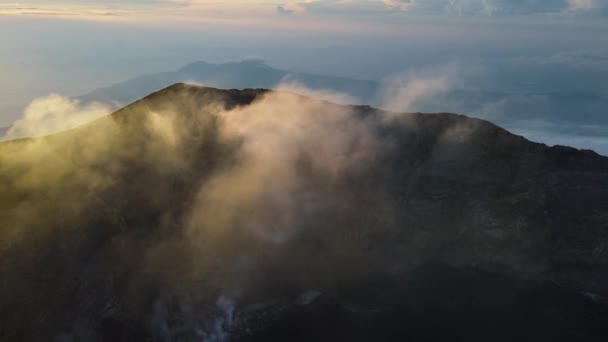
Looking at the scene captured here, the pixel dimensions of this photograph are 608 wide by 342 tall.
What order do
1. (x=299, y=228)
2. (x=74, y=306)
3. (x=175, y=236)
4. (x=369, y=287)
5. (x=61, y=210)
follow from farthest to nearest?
1. (x=299, y=228)
2. (x=369, y=287)
3. (x=175, y=236)
4. (x=61, y=210)
5. (x=74, y=306)

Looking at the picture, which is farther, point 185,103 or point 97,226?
point 185,103

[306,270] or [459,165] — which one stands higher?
[459,165]

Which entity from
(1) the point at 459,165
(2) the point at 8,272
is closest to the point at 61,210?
(2) the point at 8,272

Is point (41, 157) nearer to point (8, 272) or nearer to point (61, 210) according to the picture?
point (61, 210)

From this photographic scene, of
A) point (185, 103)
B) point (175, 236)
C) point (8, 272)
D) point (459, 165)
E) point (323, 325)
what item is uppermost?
point (185, 103)

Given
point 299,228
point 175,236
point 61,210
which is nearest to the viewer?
point 61,210

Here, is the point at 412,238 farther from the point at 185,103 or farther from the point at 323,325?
the point at 185,103
